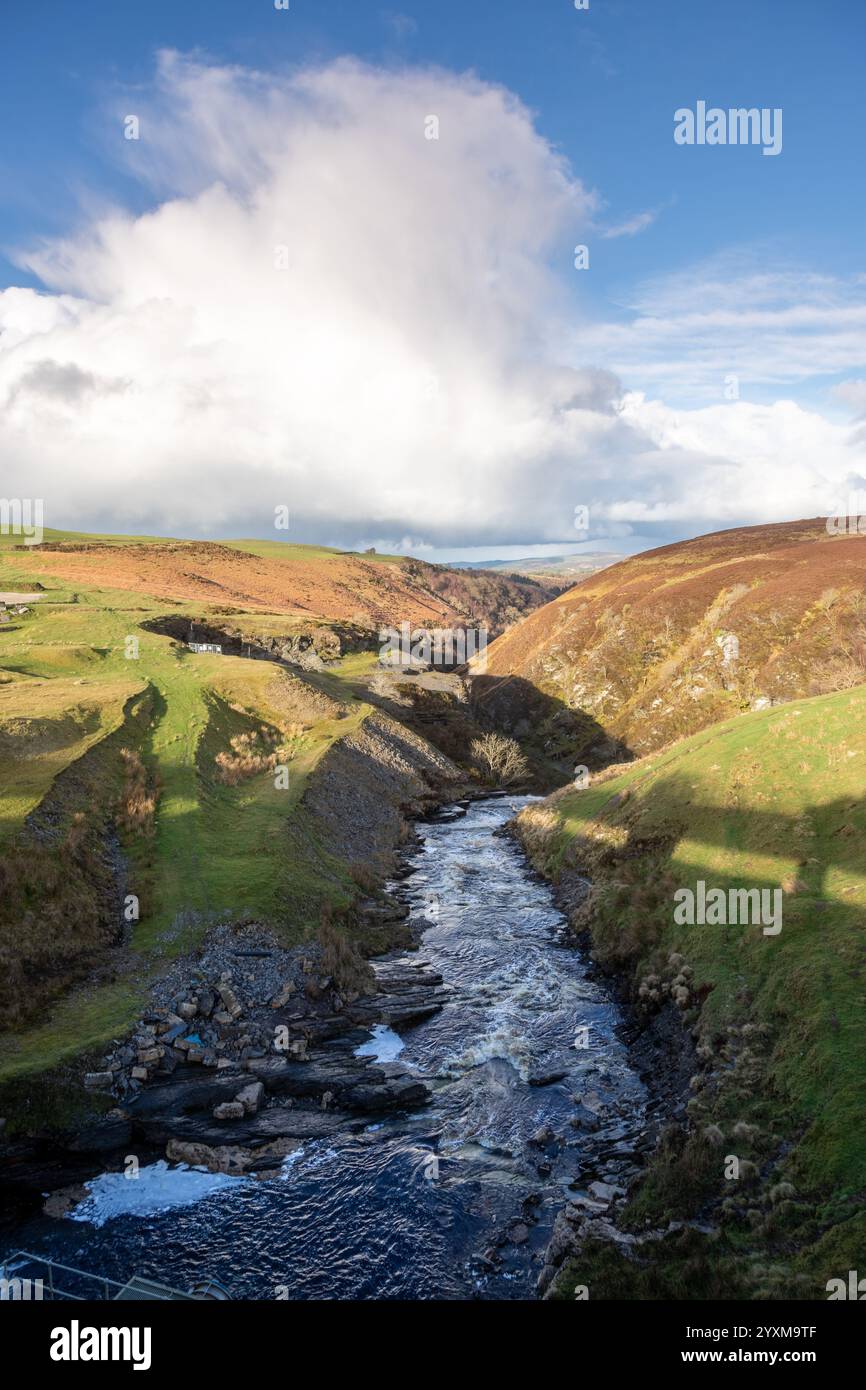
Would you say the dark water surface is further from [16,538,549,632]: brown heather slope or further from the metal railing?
[16,538,549,632]: brown heather slope

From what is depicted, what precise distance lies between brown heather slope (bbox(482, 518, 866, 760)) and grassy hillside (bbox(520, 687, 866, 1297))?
117 feet

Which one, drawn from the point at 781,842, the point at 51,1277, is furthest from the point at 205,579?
the point at 51,1277

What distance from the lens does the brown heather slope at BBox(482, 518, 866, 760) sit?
8238 cm

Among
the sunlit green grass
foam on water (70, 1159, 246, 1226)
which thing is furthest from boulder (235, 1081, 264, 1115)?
the sunlit green grass

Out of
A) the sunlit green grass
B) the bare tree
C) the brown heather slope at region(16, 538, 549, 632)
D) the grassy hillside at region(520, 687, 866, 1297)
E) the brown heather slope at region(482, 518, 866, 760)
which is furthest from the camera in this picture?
the brown heather slope at region(16, 538, 549, 632)

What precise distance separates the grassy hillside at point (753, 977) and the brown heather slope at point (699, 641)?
3575 cm

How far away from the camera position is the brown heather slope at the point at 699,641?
3243 inches

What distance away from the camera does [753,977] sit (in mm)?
25609

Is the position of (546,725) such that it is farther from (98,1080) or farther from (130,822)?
(98,1080)

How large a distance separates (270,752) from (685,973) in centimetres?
3951

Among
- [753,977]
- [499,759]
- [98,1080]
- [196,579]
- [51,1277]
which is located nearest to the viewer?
[51,1277]

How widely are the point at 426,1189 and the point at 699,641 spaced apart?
85069 millimetres

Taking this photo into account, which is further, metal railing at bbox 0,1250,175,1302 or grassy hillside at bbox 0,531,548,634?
grassy hillside at bbox 0,531,548,634
